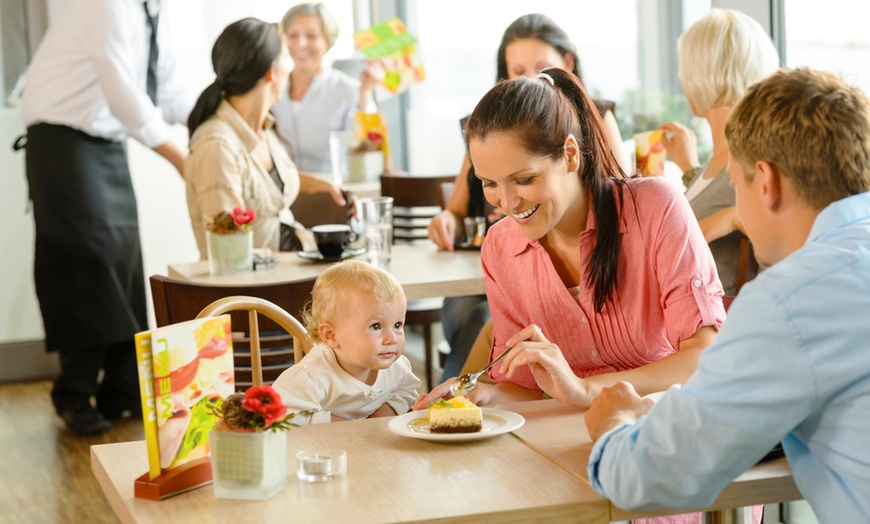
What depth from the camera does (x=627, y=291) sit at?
2.01 metres

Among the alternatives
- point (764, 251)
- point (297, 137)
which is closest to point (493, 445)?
point (764, 251)

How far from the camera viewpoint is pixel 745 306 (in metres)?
1.25

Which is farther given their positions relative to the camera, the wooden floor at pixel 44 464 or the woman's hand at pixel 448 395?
the wooden floor at pixel 44 464

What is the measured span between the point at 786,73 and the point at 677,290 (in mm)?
667

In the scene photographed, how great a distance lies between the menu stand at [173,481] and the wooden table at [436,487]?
11 mm

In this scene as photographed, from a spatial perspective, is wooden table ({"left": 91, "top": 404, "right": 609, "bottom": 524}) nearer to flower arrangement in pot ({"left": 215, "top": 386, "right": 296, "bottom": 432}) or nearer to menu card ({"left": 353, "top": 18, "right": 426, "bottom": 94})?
flower arrangement in pot ({"left": 215, "top": 386, "right": 296, "bottom": 432})

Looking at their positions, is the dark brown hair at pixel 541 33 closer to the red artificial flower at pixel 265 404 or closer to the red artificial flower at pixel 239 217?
the red artificial flower at pixel 239 217

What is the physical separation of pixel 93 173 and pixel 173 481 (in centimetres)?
327

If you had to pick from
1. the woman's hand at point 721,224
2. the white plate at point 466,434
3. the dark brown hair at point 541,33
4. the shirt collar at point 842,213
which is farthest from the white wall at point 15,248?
the shirt collar at point 842,213

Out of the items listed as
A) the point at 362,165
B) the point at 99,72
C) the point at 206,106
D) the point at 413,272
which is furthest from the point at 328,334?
the point at 362,165

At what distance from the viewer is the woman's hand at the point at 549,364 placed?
1710 millimetres

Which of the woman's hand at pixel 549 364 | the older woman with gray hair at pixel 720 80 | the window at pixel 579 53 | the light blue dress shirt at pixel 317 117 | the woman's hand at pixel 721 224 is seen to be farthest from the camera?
the light blue dress shirt at pixel 317 117

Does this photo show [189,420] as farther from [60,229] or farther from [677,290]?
[60,229]

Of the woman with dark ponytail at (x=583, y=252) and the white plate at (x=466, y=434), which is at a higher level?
the woman with dark ponytail at (x=583, y=252)
